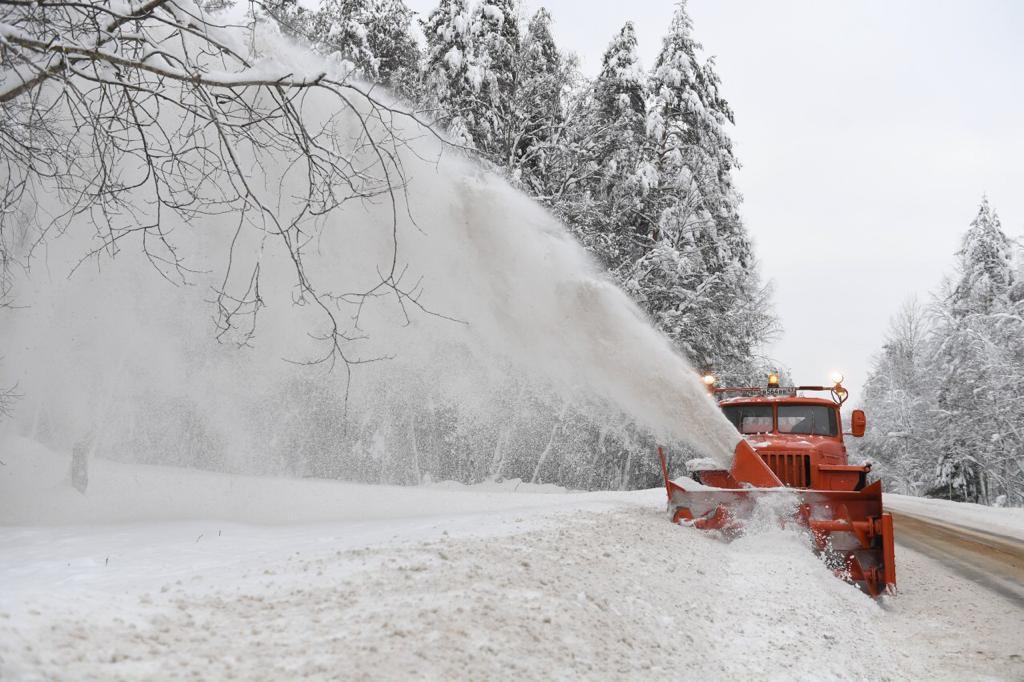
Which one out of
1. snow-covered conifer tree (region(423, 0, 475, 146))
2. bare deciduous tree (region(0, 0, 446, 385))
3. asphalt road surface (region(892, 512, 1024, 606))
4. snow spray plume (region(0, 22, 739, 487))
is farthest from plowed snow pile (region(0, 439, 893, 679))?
snow-covered conifer tree (region(423, 0, 475, 146))

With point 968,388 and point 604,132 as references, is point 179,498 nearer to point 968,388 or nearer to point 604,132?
point 604,132

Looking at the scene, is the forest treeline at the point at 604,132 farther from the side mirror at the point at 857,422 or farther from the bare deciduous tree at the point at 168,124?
the side mirror at the point at 857,422

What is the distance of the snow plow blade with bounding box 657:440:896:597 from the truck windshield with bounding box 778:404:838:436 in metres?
2.00

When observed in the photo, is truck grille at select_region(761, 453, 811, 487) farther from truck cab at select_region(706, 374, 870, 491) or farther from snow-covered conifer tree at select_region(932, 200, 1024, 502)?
snow-covered conifer tree at select_region(932, 200, 1024, 502)

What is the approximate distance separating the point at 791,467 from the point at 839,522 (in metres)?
1.60

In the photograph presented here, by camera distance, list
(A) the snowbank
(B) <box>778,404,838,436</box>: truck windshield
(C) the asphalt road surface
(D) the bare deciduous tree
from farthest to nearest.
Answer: (B) <box>778,404,838,436</box>: truck windshield, (A) the snowbank, (C) the asphalt road surface, (D) the bare deciduous tree

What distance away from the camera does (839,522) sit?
6582 mm

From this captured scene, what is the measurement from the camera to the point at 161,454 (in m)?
11.3

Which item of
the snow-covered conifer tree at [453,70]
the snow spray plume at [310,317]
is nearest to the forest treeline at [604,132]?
the snow-covered conifer tree at [453,70]

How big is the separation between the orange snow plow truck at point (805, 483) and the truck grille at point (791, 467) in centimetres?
1

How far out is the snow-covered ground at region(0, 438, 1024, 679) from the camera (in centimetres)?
292

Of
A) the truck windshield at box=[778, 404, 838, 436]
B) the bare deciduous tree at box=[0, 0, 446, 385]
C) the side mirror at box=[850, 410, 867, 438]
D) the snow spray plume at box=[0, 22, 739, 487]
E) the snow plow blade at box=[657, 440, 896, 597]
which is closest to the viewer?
the bare deciduous tree at box=[0, 0, 446, 385]

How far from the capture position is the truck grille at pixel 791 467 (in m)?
8.09

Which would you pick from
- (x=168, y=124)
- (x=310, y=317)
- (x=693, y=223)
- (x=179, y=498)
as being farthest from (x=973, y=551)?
(x=693, y=223)
